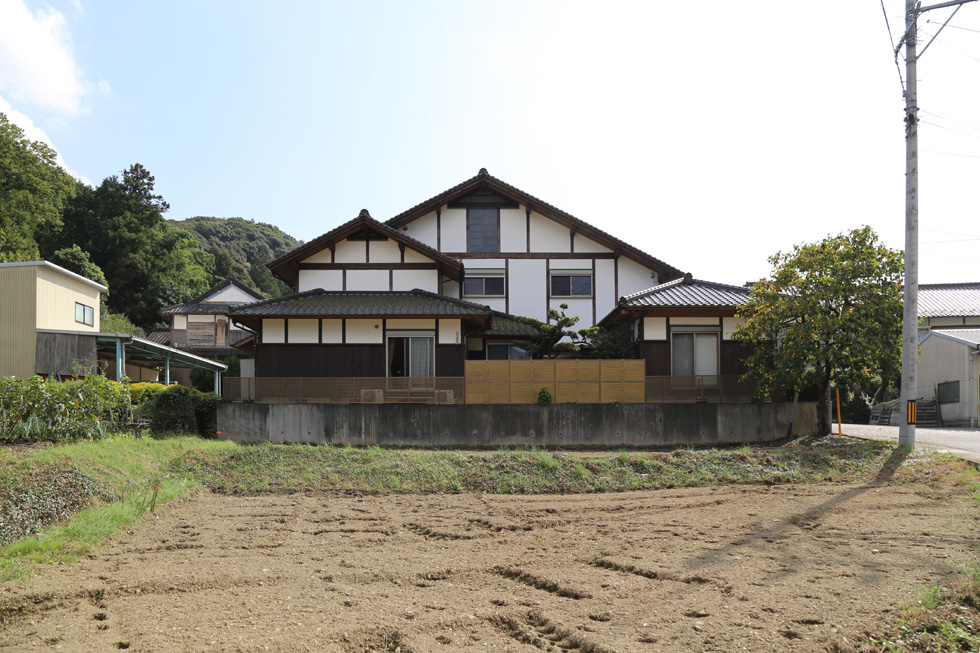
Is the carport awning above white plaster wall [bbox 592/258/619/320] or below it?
below

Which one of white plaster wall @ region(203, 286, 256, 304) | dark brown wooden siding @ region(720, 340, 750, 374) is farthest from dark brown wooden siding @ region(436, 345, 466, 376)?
white plaster wall @ region(203, 286, 256, 304)

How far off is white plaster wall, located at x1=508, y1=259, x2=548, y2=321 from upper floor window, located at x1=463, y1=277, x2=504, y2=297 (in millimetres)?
568

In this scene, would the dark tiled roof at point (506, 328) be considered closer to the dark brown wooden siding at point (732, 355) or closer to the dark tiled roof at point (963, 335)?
the dark brown wooden siding at point (732, 355)

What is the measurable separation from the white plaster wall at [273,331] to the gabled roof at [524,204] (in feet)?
23.5

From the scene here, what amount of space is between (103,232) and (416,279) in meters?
39.9

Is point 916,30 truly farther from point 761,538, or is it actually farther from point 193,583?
point 193,583

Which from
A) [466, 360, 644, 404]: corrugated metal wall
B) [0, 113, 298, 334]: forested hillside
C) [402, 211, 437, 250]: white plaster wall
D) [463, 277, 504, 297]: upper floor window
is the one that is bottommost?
[466, 360, 644, 404]: corrugated metal wall

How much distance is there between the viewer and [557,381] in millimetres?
18094

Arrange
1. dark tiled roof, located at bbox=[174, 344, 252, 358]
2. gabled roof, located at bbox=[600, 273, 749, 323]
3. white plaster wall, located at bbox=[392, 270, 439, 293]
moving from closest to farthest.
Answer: gabled roof, located at bbox=[600, 273, 749, 323], white plaster wall, located at bbox=[392, 270, 439, 293], dark tiled roof, located at bbox=[174, 344, 252, 358]

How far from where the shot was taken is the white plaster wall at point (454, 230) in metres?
26.1

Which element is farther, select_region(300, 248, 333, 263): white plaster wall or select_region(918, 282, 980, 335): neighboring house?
Result: select_region(918, 282, 980, 335): neighboring house

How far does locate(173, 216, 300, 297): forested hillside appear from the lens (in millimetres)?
77688

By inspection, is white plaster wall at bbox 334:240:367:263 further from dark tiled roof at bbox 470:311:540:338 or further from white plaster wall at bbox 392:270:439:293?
dark tiled roof at bbox 470:311:540:338

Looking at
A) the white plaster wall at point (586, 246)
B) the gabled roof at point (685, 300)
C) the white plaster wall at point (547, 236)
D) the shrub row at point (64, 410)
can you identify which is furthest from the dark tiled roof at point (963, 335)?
the shrub row at point (64, 410)
